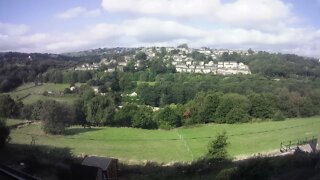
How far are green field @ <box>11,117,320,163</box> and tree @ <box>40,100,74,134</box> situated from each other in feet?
1.77

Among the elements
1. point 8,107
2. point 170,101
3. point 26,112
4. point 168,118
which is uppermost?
point 8,107

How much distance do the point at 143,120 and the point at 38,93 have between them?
9.70 metres

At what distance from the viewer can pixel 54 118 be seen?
23.3 metres

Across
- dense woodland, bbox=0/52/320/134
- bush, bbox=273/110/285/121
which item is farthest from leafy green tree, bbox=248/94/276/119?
bush, bbox=273/110/285/121

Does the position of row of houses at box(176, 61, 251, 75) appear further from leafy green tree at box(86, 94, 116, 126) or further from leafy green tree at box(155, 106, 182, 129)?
leafy green tree at box(86, 94, 116, 126)

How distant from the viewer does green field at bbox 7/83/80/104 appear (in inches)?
1165

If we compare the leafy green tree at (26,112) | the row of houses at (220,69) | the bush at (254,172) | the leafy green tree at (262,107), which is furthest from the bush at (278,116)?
the row of houses at (220,69)

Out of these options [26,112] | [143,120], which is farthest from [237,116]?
[26,112]

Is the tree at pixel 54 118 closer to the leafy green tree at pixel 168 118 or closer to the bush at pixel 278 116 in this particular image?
the leafy green tree at pixel 168 118

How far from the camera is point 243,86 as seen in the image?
129 feet

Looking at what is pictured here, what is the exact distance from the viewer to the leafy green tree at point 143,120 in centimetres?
2960

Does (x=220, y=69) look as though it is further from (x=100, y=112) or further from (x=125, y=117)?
(x=100, y=112)

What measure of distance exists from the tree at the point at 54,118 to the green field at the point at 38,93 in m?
5.29

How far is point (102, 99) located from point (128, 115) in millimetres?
3068
